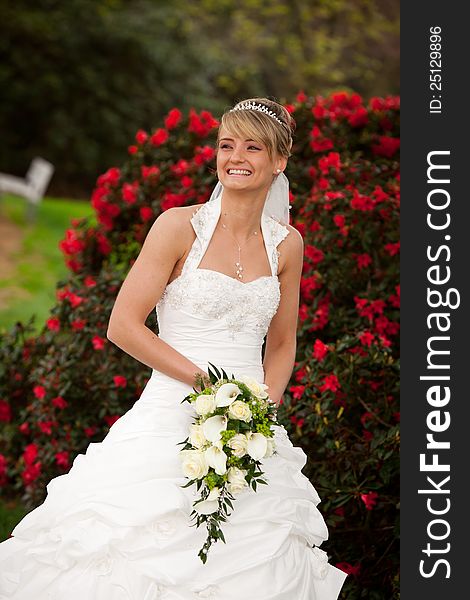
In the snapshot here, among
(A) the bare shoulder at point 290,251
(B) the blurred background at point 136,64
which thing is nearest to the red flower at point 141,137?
(A) the bare shoulder at point 290,251

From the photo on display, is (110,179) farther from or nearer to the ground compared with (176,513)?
farther from the ground

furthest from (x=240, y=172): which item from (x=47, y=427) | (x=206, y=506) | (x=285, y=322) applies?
(x=47, y=427)

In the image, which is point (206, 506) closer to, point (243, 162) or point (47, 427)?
point (243, 162)

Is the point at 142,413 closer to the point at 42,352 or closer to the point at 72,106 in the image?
the point at 42,352

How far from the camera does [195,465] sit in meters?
2.99

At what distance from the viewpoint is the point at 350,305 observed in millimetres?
5273

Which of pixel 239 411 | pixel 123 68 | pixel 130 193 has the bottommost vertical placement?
pixel 239 411

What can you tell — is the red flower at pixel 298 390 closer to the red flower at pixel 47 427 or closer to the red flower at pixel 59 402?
the red flower at pixel 59 402

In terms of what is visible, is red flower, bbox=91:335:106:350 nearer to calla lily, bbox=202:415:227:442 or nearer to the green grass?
calla lily, bbox=202:415:227:442

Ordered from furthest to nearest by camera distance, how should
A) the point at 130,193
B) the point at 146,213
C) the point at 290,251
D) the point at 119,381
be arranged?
1. the point at 130,193
2. the point at 146,213
3. the point at 119,381
4. the point at 290,251

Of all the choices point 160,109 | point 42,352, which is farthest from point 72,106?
point 42,352

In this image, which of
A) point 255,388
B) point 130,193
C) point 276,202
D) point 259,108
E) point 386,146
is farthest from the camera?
point 386,146

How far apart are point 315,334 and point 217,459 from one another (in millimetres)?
2284

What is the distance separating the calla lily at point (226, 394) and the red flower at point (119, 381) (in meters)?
2.19
